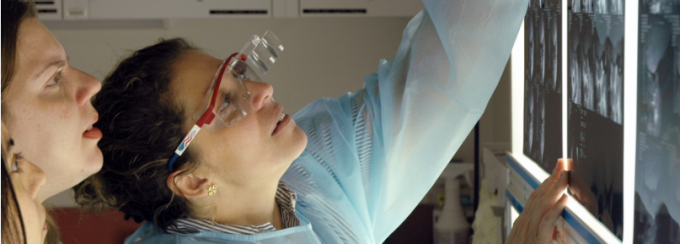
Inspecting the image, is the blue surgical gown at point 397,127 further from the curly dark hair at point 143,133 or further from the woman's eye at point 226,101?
the woman's eye at point 226,101

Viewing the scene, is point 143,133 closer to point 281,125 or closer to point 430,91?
point 281,125

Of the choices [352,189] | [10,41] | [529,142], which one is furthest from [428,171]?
[10,41]

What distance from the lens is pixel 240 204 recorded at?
4.23ft

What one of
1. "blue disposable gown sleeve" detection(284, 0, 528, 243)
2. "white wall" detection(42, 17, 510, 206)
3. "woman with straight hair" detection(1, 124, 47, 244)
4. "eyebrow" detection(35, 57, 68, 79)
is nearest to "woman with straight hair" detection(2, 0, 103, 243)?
"eyebrow" detection(35, 57, 68, 79)

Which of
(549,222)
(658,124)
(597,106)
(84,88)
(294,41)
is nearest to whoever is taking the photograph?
(658,124)

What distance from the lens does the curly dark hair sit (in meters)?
1.19

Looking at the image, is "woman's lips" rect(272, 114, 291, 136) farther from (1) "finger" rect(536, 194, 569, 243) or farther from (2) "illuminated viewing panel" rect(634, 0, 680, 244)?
(2) "illuminated viewing panel" rect(634, 0, 680, 244)

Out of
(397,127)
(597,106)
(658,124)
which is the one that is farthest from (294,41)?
(658,124)

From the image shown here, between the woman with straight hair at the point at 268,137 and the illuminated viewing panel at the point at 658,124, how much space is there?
1.02ft

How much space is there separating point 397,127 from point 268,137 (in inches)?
11.8

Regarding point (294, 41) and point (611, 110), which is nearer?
point (611, 110)

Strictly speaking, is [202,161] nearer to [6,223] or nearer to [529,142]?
[6,223]

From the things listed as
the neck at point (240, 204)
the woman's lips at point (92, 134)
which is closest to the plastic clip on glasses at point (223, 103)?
the neck at point (240, 204)

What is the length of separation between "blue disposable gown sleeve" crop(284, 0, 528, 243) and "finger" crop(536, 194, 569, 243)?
24cm
